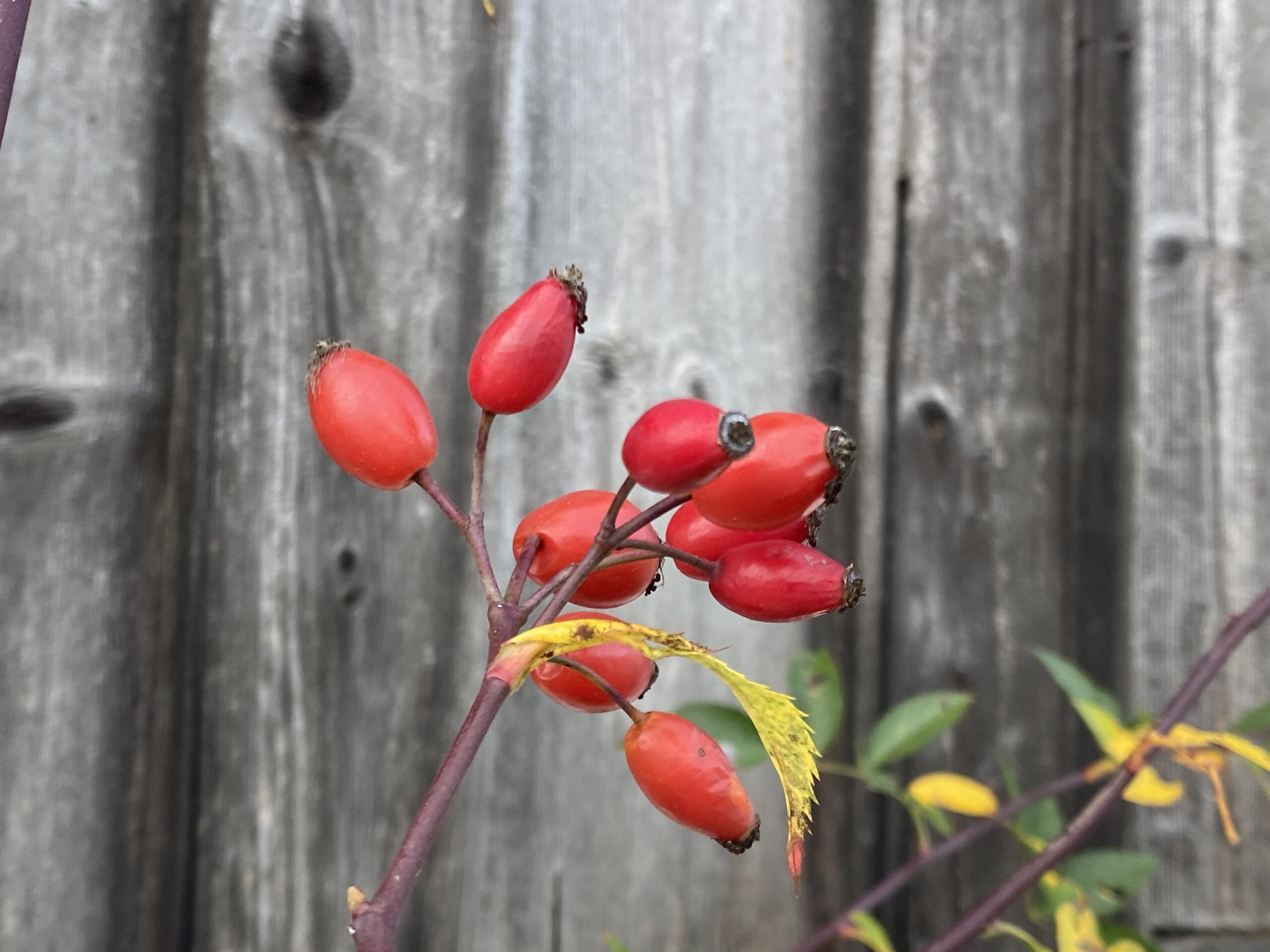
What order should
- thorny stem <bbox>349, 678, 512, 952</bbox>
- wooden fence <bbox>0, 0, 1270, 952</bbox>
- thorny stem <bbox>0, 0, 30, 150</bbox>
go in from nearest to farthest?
thorny stem <bbox>349, 678, 512, 952</bbox> < thorny stem <bbox>0, 0, 30, 150</bbox> < wooden fence <bbox>0, 0, 1270, 952</bbox>

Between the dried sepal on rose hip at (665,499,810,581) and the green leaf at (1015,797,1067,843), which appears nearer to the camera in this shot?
the dried sepal on rose hip at (665,499,810,581)

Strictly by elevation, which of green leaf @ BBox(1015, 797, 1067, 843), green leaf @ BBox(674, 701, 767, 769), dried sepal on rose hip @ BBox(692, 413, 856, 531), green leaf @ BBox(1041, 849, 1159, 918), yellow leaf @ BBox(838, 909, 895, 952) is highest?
dried sepal on rose hip @ BBox(692, 413, 856, 531)

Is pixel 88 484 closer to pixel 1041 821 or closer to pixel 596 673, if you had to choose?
pixel 596 673

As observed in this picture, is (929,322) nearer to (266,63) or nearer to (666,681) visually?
(666,681)

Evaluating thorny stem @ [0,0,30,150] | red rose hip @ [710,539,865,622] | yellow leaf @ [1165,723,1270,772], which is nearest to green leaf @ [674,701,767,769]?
yellow leaf @ [1165,723,1270,772]

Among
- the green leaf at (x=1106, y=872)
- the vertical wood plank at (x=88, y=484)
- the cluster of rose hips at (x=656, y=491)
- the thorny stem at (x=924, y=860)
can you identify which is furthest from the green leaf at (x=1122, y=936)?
the vertical wood plank at (x=88, y=484)

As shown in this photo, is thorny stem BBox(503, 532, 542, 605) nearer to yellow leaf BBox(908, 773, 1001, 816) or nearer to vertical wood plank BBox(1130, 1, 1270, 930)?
yellow leaf BBox(908, 773, 1001, 816)

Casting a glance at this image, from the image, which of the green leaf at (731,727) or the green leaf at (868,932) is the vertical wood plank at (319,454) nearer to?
the green leaf at (731,727)

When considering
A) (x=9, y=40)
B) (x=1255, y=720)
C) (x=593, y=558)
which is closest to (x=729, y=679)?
(x=593, y=558)
